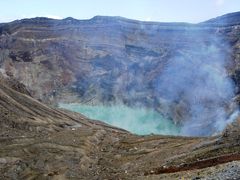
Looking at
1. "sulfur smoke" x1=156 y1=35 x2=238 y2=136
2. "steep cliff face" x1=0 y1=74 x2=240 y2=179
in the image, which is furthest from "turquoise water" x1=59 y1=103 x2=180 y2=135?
"steep cliff face" x1=0 y1=74 x2=240 y2=179

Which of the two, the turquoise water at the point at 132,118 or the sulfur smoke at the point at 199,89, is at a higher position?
the sulfur smoke at the point at 199,89

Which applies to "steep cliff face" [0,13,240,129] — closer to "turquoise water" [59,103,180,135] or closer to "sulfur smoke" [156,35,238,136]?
"sulfur smoke" [156,35,238,136]

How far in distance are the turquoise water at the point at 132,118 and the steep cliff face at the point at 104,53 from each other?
199 centimetres

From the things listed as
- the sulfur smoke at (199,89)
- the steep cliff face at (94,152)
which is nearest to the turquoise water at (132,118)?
the sulfur smoke at (199,89)

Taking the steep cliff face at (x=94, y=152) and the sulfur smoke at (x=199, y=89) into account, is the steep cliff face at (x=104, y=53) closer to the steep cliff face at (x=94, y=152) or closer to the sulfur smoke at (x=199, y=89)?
the sulfur smoke at (x=199, y=89)

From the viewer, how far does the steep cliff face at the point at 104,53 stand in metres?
96.2

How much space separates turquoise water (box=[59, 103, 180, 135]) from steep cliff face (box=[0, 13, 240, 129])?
199 cm

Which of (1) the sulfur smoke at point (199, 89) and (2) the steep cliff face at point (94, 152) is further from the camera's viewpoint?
(1) the sulfur smoke at point (199, 89)

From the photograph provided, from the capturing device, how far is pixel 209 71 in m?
88.2

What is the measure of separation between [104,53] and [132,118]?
22.7m

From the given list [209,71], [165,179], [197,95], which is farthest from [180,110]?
[165,179]

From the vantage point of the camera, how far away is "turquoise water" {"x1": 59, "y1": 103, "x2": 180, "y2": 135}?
81312mm

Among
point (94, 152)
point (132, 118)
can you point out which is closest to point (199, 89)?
point (132, 118)

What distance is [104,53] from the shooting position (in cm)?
10656
